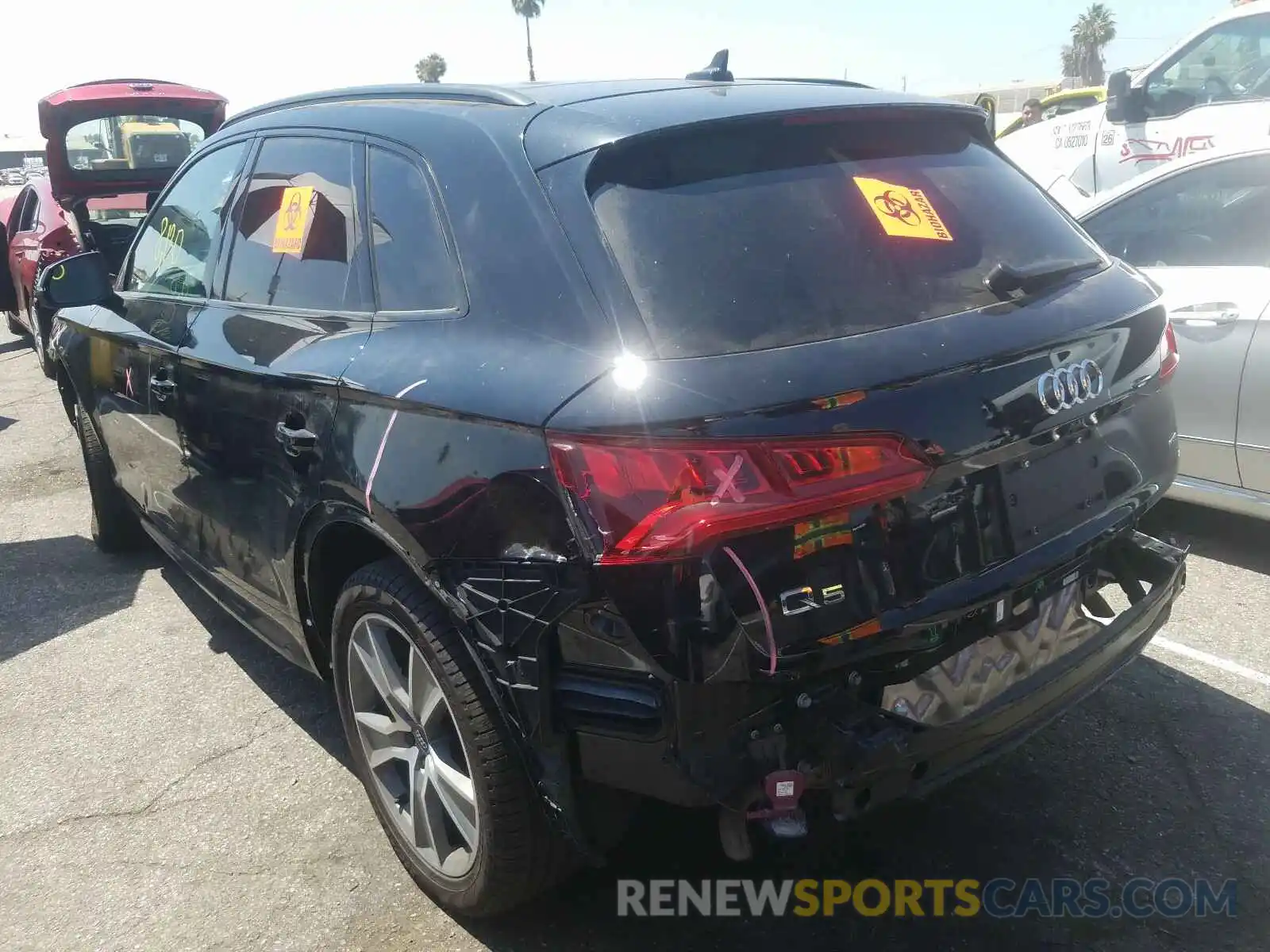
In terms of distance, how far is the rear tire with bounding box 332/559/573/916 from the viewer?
2.29 metres

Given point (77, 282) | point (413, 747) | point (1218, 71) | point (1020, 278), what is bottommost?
point (413, 747)

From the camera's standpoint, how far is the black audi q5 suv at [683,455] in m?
1.93

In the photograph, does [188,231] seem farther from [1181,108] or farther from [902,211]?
[1181,108]

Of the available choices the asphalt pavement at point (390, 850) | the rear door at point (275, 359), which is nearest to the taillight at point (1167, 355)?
the asphalt pavement at point (390, 850)

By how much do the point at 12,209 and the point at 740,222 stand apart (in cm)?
1039

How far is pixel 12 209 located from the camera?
10.4 meters

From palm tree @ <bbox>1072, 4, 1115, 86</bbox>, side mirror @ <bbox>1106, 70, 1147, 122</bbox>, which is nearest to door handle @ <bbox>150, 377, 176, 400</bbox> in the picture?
side mirror @ <bbox>1106, 70, 1147, 122</bbox>

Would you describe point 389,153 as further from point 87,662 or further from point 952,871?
point 87,662

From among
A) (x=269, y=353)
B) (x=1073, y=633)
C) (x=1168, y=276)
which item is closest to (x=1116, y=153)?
(x=1168, y=276)

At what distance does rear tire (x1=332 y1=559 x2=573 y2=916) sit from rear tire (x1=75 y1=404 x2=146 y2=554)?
2566 mm

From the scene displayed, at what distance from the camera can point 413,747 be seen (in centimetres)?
266

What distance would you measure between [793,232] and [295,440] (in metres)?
1.32

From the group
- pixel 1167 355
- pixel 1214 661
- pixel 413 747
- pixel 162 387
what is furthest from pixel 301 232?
pixel 1214 661
